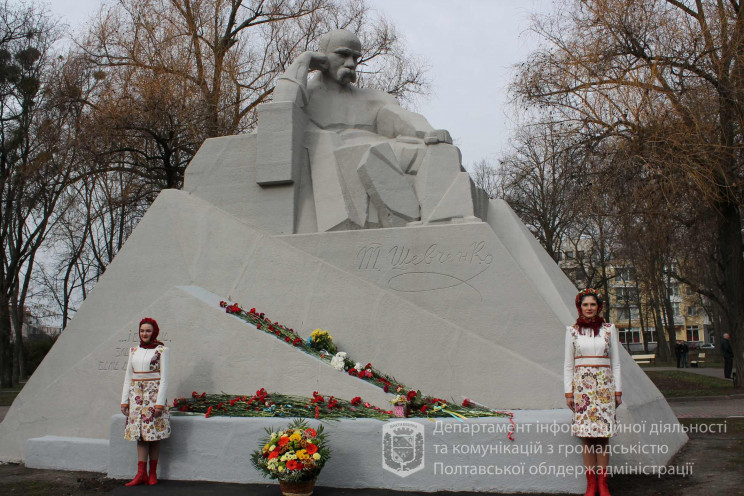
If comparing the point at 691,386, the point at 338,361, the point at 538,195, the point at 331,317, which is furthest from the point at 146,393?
the point at 538,195

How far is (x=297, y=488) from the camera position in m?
4.50

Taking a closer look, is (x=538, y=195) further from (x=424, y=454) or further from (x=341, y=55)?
(x=424, y=454)

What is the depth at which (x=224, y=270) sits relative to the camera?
7008mm

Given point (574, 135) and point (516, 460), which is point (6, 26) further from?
point (516, 460)

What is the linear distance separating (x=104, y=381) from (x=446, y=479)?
3189mm

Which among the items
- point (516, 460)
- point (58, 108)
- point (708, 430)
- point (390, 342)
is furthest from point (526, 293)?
point (58, 108)

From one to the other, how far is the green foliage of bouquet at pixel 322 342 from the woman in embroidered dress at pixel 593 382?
7.98 ft

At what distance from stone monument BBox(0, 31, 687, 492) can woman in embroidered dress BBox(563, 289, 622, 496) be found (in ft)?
0.77

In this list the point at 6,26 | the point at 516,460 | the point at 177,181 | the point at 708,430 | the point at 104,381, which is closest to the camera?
the point at 516,460

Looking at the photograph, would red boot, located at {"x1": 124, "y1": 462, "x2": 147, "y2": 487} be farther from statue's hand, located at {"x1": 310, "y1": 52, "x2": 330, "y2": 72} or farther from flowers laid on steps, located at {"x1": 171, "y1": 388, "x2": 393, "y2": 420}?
statue's hand, located at {"x1": 310, "y1": 52, "x2": 330, "y2": 72}

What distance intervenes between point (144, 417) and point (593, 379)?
3.17 meters

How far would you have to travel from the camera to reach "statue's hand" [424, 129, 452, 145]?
7320 mm
